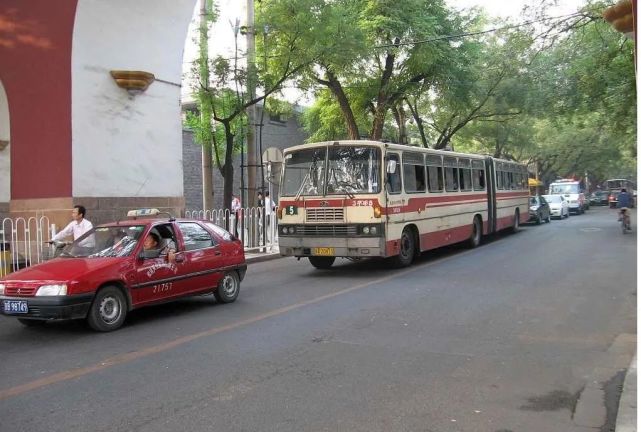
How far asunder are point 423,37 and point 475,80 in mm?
4624

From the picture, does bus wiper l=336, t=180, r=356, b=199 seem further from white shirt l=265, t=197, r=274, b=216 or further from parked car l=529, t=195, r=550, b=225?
parked car l=529, t=195, r=550, b=225

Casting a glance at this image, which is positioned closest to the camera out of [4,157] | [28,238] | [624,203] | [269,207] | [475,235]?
[28,238]

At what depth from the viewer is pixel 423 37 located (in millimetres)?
21391

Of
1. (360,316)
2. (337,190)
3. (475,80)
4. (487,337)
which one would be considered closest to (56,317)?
(360,316)

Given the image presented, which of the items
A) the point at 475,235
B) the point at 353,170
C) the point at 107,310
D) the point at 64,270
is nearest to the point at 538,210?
the point at 475,235

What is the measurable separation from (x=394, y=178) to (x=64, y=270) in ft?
23.9

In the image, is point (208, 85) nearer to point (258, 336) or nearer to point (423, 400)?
point (258, 336)

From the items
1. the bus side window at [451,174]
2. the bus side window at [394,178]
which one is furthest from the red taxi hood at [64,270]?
the bus side window at [451,174]

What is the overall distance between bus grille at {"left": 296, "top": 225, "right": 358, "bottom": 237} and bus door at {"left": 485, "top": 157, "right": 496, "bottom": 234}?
8.72 meters

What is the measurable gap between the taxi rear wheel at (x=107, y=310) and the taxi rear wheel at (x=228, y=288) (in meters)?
1.87

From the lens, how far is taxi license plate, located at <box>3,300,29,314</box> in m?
7.10

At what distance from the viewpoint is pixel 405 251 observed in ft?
44.0

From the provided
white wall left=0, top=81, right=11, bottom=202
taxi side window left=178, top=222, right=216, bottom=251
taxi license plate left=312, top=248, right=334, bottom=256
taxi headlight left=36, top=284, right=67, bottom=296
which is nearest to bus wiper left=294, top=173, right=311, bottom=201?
taxi license plate left=312, top=248, right=334, bottom=256

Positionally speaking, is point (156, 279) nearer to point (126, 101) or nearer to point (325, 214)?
point (325, 214)
